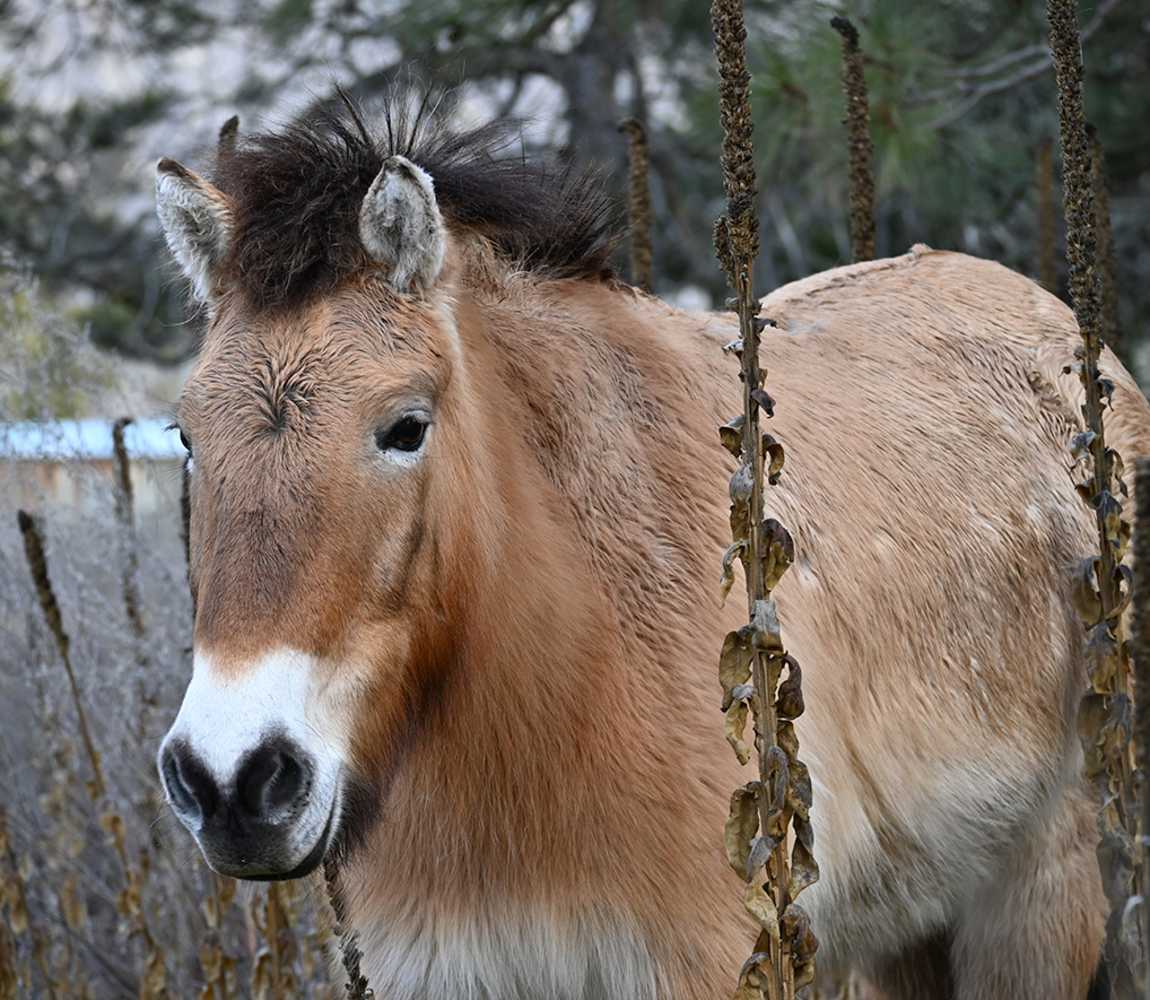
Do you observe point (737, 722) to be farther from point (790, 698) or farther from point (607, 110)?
point (607, 110)

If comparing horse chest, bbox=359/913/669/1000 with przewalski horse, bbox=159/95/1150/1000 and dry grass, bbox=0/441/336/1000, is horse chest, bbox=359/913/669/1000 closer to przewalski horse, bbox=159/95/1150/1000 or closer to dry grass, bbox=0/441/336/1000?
przewalski horse, bbox=159/95/1150/1000

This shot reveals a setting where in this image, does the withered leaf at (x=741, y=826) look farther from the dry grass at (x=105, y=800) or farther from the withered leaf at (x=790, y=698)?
the dry grass at (x=105, y=800)

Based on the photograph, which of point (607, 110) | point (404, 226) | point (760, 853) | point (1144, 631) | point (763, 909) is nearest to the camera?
point (1144, 631)

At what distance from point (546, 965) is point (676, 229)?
8880mm

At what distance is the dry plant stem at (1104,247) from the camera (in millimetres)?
4016

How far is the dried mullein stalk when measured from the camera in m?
2.02

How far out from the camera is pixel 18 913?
150 inches

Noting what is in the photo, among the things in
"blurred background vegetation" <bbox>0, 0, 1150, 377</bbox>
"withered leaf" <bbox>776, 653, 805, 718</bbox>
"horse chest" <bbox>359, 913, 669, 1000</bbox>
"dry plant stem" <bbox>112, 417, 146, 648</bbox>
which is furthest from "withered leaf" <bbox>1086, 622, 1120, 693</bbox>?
"blurred background vegetation" <bbox>0, 0, 1150, 377</bbox>

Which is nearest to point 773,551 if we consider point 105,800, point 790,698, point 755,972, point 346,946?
point 790,698

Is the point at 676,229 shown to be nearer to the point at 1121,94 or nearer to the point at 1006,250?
the point at 1006,250

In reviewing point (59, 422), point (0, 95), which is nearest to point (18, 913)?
point (59, 422)

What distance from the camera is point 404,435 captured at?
2.53 meters

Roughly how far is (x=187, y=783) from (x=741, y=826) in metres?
0.81

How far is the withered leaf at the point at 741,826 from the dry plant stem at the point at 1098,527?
496 millimetres
